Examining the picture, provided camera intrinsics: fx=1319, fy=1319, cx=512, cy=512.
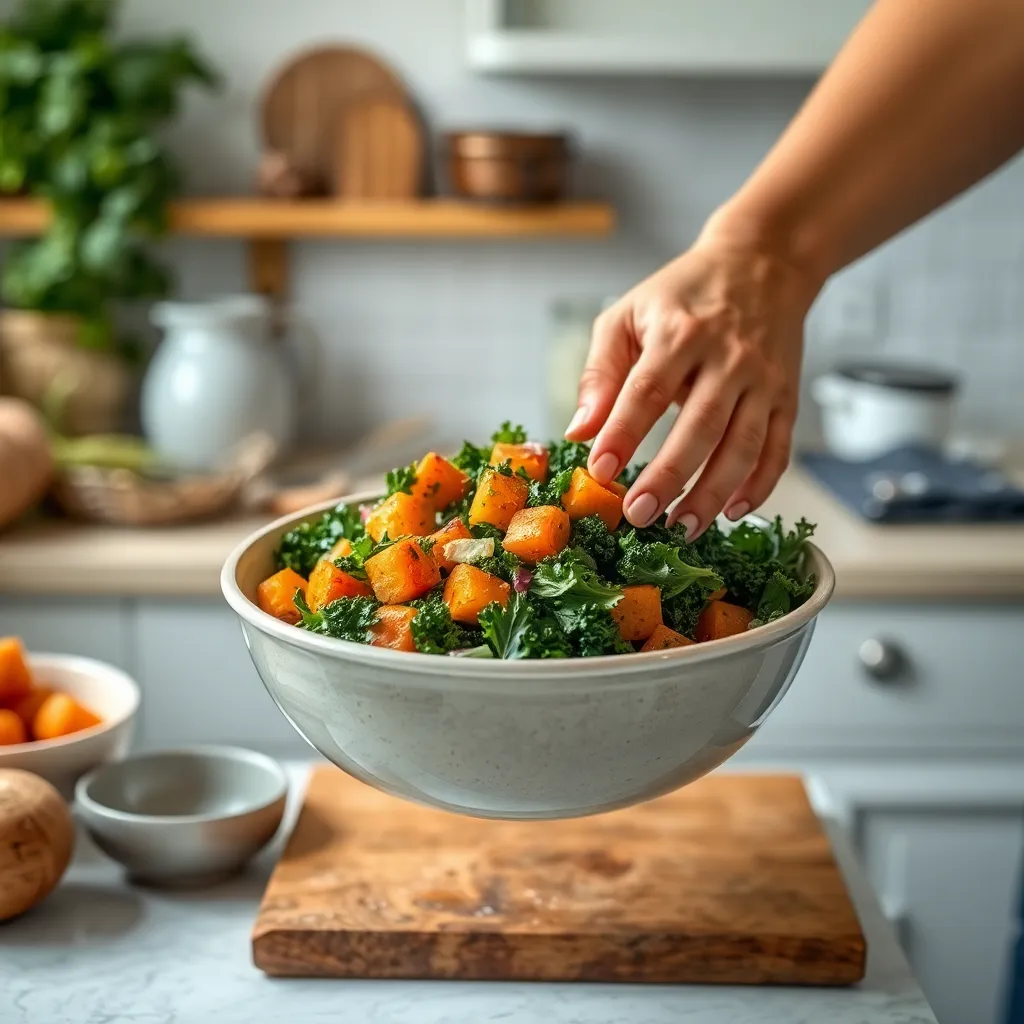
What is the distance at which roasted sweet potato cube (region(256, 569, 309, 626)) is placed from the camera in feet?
2.97

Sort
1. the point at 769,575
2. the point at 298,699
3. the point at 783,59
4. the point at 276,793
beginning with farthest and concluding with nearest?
the point at 783,59 → the point at 276,793 → the point at 769,575 → the point at 298,699

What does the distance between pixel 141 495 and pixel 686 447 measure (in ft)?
4.02

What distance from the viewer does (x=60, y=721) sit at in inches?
42.3

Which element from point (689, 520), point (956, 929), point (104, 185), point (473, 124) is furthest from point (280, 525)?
point (473, 124)

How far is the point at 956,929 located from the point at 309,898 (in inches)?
47.3

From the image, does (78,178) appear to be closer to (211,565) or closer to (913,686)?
(211,565)

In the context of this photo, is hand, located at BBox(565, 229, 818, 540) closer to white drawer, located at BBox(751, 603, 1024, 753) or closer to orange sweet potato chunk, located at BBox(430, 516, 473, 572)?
orange sweet potato chunk, located at BBox(430, 516, 473, 572)

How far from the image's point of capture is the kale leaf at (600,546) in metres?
0.88

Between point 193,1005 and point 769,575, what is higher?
point 769,575

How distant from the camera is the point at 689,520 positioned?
93cm

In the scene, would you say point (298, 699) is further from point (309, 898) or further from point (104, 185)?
point (104, 185)

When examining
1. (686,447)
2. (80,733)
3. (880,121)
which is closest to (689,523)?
(686,447)

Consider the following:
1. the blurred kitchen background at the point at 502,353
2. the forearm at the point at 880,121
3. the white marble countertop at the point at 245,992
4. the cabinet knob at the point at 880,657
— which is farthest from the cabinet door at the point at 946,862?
the forearm at the point at 880,121

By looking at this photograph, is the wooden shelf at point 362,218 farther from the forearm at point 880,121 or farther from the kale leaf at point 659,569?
the kale leaf at point 659,569
